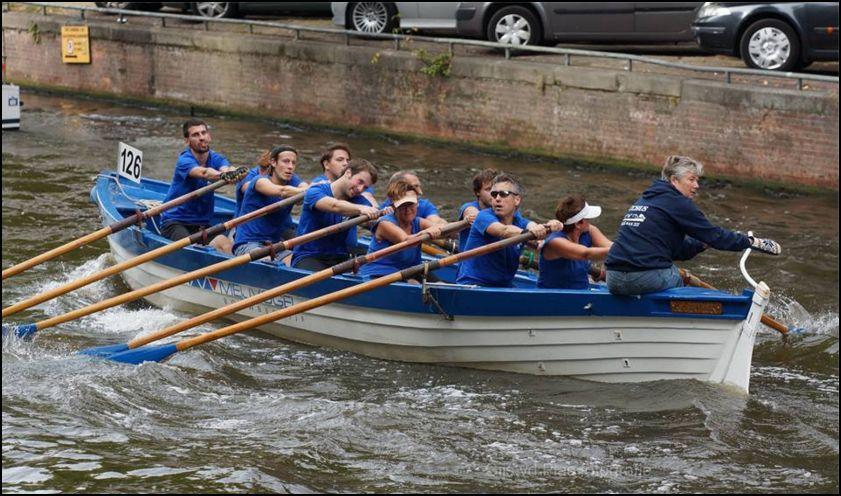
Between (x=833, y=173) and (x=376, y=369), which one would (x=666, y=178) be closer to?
(x=376, y=369)

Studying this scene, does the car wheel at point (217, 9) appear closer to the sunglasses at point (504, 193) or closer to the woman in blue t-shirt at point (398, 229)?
the woman in blue t-shirt at point (398, 229)

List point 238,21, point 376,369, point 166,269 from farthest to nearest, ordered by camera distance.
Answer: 1. point 238,21
2. point 166,269
3. point 376,369

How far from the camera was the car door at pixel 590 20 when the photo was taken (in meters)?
18.9

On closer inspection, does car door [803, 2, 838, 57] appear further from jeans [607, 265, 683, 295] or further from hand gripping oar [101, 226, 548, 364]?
hand gripping oar [101, 226, 548, 364]

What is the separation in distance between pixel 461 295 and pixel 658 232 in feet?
5.18

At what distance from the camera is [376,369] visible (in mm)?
10711

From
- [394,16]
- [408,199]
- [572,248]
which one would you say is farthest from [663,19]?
[572,248]

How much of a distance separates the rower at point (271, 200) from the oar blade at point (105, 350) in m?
1.58

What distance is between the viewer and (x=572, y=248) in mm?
9500

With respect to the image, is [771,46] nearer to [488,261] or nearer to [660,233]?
[488,261]

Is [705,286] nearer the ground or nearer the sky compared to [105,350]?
nearer the sky

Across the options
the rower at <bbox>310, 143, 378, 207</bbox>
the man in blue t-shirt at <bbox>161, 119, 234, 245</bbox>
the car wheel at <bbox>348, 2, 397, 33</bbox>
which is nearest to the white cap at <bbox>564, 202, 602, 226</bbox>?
the rower at <bbox>310, 143, 378, 207</bbox>

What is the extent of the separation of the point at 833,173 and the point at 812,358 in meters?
6.06

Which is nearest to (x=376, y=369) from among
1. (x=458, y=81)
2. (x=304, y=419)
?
(x=304, y=419)
